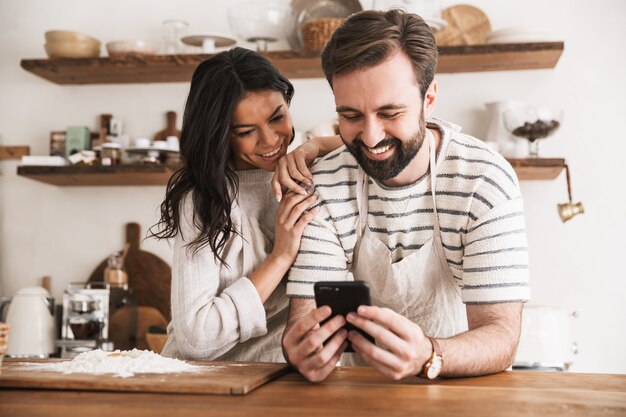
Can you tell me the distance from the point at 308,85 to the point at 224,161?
5.27 feet

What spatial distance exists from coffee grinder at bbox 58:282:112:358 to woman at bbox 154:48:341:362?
1347mm

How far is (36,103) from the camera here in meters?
3.62

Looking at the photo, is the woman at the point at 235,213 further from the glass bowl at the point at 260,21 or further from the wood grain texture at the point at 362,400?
the glass bowl at the point at 260,21

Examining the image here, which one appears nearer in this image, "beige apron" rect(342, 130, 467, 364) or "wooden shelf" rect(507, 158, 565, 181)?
"beige apron" rect(342, 130, 467, 364)

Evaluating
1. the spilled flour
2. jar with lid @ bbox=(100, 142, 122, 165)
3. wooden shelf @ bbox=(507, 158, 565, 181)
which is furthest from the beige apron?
jar with lid @ bbox=(100, 142, 122, 165)

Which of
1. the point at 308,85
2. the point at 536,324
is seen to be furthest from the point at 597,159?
the point at 308,85

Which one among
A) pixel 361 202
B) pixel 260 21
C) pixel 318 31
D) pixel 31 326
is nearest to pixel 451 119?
pixel 318 31

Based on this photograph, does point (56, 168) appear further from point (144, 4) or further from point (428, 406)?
point (428, 406)

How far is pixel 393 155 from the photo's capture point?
162 centimetres

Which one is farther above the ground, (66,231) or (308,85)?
(308,85)

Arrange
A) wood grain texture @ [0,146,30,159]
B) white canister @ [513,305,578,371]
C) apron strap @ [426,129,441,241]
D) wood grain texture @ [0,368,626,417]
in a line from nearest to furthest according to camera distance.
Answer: wood grain texture @ [0,368,626,417]
apron strap @ [426,129,441,241]
white canister @ [513,305,578,371]
wood grain texture @ [0,146,30,159]

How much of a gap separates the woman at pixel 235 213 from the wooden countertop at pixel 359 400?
1.28 ft

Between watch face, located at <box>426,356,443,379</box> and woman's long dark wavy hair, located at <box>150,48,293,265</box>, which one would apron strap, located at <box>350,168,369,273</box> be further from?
watch face, located at <box>426,356,443,379</box>

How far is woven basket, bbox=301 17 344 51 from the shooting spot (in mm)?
3068
